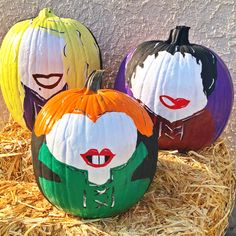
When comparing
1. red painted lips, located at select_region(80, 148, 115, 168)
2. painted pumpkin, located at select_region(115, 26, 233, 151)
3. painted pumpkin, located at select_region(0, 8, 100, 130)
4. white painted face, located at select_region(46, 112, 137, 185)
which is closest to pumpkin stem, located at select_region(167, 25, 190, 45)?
painted pumpkin, located at select_region(115, 26, 233, 151)

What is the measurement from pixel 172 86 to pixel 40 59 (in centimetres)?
62

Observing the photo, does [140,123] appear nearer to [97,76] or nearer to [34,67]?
[97,76]

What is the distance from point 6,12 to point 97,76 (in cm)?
116

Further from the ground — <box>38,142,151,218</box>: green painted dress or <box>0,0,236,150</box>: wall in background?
<box>0,0,236,150</box>: wall in background

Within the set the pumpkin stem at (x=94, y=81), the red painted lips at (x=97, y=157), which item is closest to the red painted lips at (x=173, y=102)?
the pumpkin stem at (x=94, y=81)

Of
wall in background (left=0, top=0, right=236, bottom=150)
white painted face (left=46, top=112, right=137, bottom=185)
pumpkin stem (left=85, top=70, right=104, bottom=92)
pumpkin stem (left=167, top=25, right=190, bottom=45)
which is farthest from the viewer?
wall in background (left=0, top=0, right=236, bottom=150)

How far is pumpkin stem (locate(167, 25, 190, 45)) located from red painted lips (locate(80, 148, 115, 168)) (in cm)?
79

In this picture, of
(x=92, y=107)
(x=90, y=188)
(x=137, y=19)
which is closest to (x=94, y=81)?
(x=92, y=107)

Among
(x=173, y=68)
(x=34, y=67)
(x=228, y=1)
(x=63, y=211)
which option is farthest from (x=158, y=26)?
(x=63, y=211)

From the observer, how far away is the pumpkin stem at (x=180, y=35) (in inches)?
99.0

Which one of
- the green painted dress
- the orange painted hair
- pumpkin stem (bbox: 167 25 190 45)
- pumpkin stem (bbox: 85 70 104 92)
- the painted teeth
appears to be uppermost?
pumpkin stem (bbox: 167 25 190 45)

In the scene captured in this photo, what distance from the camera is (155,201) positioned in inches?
89.6

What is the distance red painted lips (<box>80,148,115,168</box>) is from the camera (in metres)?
1.97

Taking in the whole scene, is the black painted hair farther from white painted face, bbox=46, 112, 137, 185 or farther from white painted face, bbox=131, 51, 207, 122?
white painted face, bbox=46, 112, 137, 185
